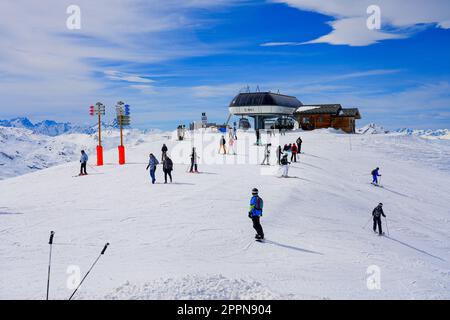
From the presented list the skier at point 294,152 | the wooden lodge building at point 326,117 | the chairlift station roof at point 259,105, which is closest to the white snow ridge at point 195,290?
the skier at point 294,152

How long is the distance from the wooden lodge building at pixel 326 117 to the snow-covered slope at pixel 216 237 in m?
39.2

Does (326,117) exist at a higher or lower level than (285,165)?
higher

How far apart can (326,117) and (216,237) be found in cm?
5711

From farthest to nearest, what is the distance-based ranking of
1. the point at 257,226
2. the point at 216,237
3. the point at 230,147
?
1. the point at 230,147
2. the point at 216,237
3. the point at 257,226

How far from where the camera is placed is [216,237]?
13570 mm

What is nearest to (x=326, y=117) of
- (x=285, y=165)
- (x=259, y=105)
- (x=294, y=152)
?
(x=259, y=105)

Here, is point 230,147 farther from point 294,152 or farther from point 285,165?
point 285,165

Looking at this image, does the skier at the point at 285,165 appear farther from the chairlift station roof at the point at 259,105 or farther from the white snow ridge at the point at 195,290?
the chairlift station roof at the point at 259,105

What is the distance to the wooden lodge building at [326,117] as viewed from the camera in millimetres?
66625

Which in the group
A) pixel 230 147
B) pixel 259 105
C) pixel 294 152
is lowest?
pixel 294 152

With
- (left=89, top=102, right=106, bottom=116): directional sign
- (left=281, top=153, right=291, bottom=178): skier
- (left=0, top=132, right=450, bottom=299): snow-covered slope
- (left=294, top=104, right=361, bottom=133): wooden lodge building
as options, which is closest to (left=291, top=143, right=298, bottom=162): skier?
(left=0, top=132, right=450, bottom=299): snow-covered slope

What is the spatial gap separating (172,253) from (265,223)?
15.5 ft

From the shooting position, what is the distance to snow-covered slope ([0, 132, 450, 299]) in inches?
391

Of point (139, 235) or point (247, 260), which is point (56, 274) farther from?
point (247, 260)
